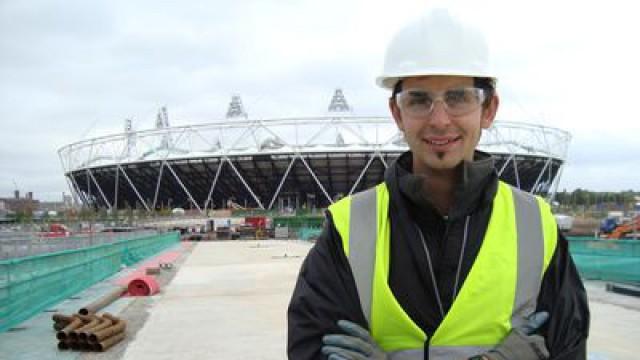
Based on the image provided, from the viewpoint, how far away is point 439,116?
186cm

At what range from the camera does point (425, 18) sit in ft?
6.39

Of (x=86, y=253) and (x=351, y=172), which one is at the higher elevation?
(x=351, y=172)

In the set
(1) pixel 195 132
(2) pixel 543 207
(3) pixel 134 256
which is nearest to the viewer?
(2) pixel 543 207

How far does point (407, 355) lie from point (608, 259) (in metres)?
16.2

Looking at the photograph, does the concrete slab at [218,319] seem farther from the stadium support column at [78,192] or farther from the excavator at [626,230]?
the stadium support column at [78,192]

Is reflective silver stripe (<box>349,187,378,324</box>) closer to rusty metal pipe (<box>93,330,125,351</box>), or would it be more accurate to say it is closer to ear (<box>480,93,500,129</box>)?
ear (<box>480,93,500,129</box>)

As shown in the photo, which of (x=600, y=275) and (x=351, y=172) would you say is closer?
(x=600, y=275)

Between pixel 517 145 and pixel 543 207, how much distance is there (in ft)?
289

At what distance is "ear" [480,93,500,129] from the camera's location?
2.03m

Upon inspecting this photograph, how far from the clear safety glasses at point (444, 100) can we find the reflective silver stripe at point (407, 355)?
0.64 meters

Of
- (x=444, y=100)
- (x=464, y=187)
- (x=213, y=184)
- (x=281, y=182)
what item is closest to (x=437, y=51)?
(x=444, y=100)

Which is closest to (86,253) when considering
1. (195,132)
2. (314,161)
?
(314,161)

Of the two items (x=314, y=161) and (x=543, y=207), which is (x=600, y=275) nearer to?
(x=543, y=207)

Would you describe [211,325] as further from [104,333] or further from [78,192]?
[78,192]
